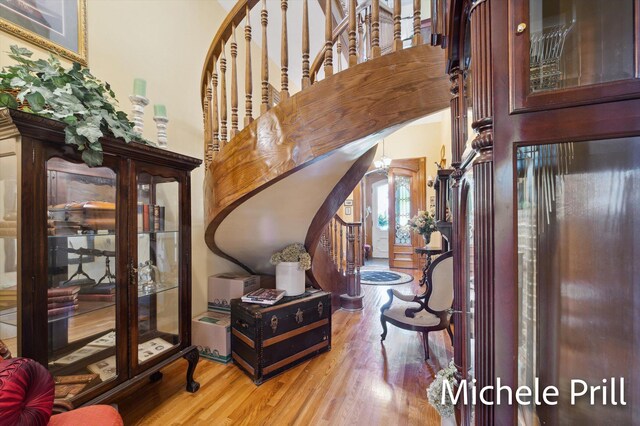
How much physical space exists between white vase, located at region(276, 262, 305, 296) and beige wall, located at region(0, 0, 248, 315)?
856 millimetres

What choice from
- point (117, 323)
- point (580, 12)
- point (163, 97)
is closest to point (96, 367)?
point (117, 323)

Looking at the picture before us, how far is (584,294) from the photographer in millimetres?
578

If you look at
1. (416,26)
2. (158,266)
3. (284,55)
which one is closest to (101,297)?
(158,266)

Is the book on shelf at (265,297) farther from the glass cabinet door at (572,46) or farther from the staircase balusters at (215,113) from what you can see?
the glass cabinet door at (572,46)

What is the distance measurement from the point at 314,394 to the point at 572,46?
220 cm

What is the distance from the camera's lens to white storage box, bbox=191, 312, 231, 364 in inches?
93.9

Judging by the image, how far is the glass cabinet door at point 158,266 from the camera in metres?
1.74

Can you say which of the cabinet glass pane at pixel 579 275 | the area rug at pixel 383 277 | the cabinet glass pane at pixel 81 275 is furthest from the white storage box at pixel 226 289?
the area rug at pixel 383 277

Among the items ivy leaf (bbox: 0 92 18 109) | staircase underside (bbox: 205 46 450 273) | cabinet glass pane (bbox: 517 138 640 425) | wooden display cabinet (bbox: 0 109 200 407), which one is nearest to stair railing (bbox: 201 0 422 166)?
staircase underside (bbox: 205 46 450 273)

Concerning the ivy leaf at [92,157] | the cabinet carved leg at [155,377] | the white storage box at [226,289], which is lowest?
the cabinet carved leg at [155,377]

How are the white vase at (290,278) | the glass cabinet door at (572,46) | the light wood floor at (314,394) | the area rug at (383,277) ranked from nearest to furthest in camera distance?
the glass cabinet door at (572,46), the light wood floor at (314,394), the white vase at (290,278), the area rug at (383,277)

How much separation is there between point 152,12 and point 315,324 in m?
3.03

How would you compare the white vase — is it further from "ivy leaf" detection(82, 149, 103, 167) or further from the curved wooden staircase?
"ivy leaf" detection(82, 149, 103, 167)

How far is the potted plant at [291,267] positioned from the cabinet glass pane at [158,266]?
0.89 meters
